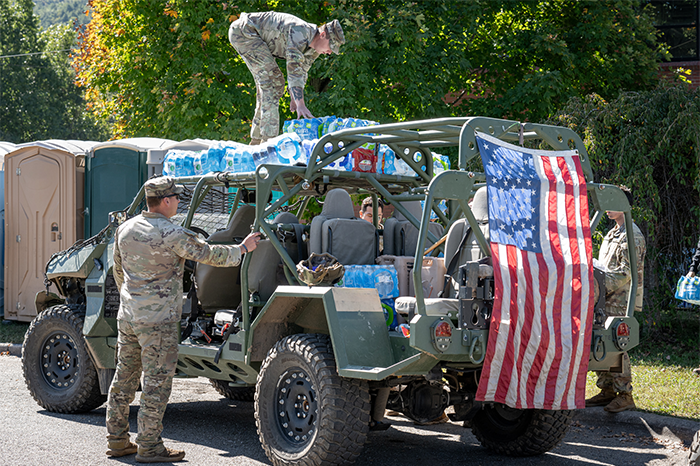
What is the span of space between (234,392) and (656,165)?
6.44m

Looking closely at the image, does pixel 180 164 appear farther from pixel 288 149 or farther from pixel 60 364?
pixel 60 364

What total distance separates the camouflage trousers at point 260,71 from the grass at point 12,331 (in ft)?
18.3

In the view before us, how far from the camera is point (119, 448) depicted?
611 centimetres

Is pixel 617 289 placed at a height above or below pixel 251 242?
below

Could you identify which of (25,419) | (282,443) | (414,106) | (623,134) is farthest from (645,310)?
(25,419)

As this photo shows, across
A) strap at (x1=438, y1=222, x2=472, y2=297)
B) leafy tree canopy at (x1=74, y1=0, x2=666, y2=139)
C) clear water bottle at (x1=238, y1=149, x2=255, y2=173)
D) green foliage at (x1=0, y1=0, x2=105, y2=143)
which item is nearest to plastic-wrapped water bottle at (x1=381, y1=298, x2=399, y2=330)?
strap at (x1=438, y1=222, x2=472, y2=297)

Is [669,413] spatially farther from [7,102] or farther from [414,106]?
[7,102]

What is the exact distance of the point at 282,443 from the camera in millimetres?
5734

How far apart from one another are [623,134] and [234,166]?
6.22 meters

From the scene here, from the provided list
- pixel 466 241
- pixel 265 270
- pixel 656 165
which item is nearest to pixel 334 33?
pixel 265 270

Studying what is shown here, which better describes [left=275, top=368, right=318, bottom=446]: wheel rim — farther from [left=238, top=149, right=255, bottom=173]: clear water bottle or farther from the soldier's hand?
[left=238, top=149, right=255, bottom=173]: clear water bottle

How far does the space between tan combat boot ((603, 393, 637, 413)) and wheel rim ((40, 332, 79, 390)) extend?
493 cm

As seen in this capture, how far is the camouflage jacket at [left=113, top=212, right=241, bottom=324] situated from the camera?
5.96 m

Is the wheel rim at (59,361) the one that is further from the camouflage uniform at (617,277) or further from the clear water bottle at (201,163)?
the camouflage uniform at (617,277)
